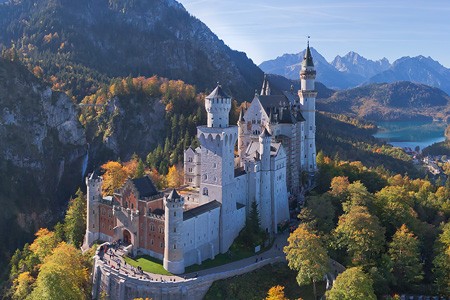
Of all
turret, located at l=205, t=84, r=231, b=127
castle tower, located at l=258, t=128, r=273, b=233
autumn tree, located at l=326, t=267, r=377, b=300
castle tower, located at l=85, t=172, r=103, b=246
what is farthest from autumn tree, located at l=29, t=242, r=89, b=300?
autumn tree, located at l=326, t=267, r=377, b=300

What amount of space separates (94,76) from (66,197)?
71.0m

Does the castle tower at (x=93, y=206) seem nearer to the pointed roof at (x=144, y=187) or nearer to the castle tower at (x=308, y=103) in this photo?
the pointed roof at (x=144, y=187)

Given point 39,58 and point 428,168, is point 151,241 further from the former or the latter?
point 39,58

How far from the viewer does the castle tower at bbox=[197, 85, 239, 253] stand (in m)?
67.2

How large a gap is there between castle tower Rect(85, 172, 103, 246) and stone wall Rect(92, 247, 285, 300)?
447 inches

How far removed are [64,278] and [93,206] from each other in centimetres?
1459

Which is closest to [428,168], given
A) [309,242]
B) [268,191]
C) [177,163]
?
[177,163]

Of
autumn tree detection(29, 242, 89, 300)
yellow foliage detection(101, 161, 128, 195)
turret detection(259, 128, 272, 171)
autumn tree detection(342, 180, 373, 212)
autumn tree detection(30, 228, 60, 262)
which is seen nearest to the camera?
autumn tree detection(29, 242, 89, 300)

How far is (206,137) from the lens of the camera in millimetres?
67875

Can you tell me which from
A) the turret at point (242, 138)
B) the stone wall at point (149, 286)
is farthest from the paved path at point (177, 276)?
the turret at point (242, 138)

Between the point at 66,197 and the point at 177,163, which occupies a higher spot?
the point at 177,163

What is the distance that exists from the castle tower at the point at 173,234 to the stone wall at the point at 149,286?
197cm

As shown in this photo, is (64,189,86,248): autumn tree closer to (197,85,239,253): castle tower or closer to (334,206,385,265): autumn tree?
(197,85,239,253): castle tower

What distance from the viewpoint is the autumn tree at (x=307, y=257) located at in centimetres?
5788
